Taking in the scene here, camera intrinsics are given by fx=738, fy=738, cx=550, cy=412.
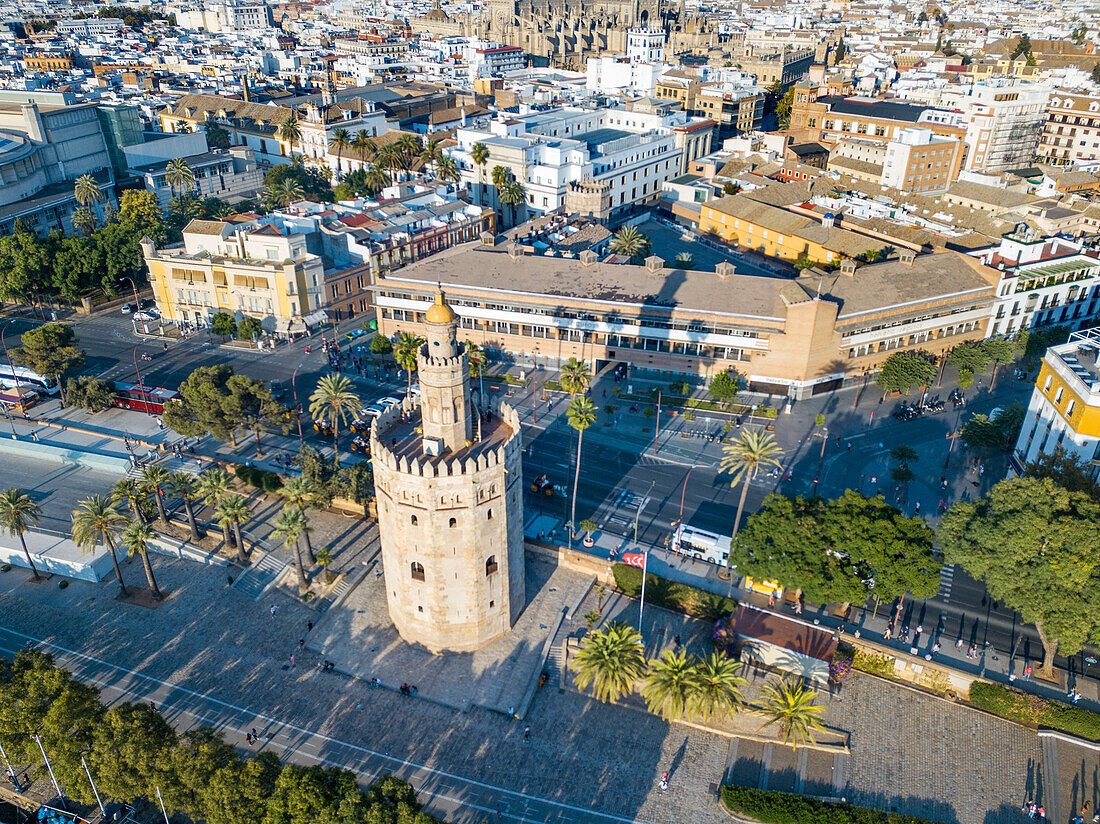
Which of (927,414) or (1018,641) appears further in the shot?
(927,414)

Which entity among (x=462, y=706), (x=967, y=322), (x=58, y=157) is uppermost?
(x=58, y=157)

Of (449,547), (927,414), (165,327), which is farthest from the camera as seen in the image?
(165,327)

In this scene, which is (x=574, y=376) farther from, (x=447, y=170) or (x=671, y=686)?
(x=447, y=170)

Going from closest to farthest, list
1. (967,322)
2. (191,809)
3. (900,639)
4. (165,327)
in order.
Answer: (191,809) → (900,639) → (967,322) → (165,327)

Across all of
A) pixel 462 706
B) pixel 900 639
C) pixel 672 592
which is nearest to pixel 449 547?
pixel 462 706

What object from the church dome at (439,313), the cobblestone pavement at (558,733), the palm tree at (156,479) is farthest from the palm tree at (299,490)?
the church dome at (439,313)

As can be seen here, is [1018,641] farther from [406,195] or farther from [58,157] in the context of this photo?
[58,157]

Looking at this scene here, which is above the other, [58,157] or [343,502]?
[58,157]
